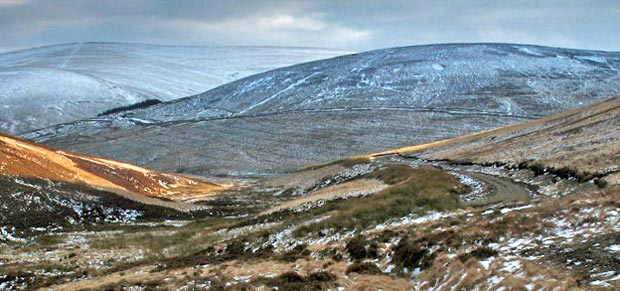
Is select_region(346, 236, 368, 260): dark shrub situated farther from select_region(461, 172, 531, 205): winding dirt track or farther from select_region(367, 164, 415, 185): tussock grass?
select_region(367, 164, 415, 185): tussock grass

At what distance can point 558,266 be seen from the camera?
1400cm

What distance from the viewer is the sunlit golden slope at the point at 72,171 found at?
44.0 metres

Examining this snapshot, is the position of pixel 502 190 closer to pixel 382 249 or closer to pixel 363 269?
pixel 382 249

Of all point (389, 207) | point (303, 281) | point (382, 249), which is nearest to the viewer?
point (303, 281)

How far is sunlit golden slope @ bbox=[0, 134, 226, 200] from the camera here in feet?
144

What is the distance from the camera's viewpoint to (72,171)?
51344 millimetres

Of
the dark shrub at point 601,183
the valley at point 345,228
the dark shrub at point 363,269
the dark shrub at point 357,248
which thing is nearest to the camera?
the valley at point 345,228

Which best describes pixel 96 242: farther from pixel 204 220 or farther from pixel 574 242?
pixel 574 242

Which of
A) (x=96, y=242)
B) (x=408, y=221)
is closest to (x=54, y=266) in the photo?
(x=96, y=242)

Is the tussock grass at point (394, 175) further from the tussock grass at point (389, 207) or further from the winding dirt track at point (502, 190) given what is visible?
the tussock grass at point (389, 207)

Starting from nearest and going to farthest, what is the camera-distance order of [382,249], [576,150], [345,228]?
[382,249] < [345,228] < [576,150]

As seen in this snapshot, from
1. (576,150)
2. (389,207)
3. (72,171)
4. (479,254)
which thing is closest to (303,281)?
(479,254)

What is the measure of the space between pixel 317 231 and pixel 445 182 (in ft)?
48.4

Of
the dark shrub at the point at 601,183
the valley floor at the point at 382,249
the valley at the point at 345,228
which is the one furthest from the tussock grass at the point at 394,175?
the dark shrub at the point at 601,183
